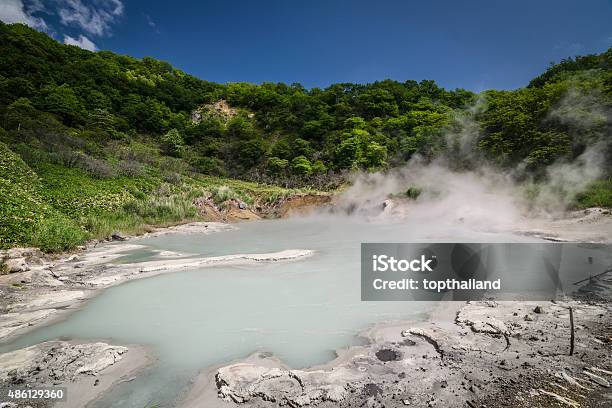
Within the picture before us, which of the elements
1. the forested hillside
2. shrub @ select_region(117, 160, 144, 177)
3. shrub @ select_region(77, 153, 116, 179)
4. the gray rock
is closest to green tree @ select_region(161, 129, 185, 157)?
the forested hillside

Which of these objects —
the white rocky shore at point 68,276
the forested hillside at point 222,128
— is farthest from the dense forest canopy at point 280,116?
the white rocky shore at point 68,276

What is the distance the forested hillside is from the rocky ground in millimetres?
9411

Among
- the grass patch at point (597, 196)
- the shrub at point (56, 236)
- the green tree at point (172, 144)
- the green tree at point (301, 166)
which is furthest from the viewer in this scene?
the green tree at point (172, 144)

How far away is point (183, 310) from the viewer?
613 centimetres

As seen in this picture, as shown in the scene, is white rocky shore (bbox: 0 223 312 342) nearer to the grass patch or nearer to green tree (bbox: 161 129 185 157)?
the grass patch

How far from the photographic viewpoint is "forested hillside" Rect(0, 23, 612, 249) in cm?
1728

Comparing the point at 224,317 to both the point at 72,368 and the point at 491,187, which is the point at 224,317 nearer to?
the point at 72,368

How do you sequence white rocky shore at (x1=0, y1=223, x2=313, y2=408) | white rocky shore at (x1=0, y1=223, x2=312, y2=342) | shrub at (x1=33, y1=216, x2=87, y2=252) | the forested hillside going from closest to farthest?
white rocky shore at (x1=0, y1=223, x2=313, y2=408) < white rocky shore at (x1=0, y1=223, x2=312, y2=342) < shrub at (x1=33, y1=216, x2=87, y2=252) < the forested hillside

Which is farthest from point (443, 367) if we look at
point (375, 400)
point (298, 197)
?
point (298, 197)

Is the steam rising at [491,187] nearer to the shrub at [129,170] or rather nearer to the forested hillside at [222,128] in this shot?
the forested hillside at [222,128]

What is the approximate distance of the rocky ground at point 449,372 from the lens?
338 centimetres

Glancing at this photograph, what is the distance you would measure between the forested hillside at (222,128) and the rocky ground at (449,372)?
9.41 m

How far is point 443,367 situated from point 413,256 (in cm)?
630

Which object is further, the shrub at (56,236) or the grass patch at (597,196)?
the grass patch at (597,196)
